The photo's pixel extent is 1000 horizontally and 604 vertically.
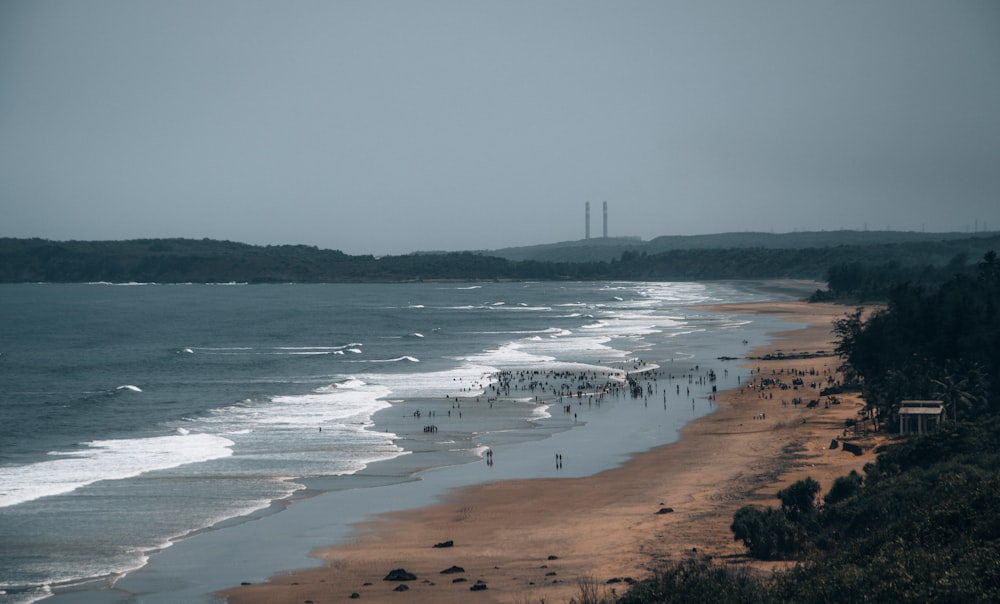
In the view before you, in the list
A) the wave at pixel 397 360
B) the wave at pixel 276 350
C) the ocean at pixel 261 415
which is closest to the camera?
the ocean at pixel 261 415

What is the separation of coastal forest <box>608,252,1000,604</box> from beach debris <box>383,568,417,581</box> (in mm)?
6900

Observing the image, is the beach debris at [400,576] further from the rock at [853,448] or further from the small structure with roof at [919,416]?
the small structure with roof at [919,416]

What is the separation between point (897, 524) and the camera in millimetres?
22641

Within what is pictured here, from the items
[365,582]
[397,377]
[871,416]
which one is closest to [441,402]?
[397,377]

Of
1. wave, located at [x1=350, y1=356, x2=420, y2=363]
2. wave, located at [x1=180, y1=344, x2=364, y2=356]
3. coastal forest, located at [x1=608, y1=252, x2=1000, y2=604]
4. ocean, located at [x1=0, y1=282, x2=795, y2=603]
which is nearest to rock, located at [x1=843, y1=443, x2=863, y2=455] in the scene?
coastal forest, located at [x1=608, y1=252, x2=1000, y2=604]

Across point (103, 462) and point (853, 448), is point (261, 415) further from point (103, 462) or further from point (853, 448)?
point (853, 448)

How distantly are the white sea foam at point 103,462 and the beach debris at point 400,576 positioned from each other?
16629 mm

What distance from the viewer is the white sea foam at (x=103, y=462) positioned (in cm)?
3878

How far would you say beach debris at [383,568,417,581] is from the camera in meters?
27.4

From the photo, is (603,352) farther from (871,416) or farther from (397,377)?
(871,416)

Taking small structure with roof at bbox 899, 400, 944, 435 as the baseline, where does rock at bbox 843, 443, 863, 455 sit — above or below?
below

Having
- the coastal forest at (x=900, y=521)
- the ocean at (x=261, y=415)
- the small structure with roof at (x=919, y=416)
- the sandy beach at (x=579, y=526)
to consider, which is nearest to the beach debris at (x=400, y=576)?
the sandy beach at (x=579, y=526)

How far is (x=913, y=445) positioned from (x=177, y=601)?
23749mm

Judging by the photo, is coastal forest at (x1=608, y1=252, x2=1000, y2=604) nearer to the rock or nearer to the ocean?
the rock
